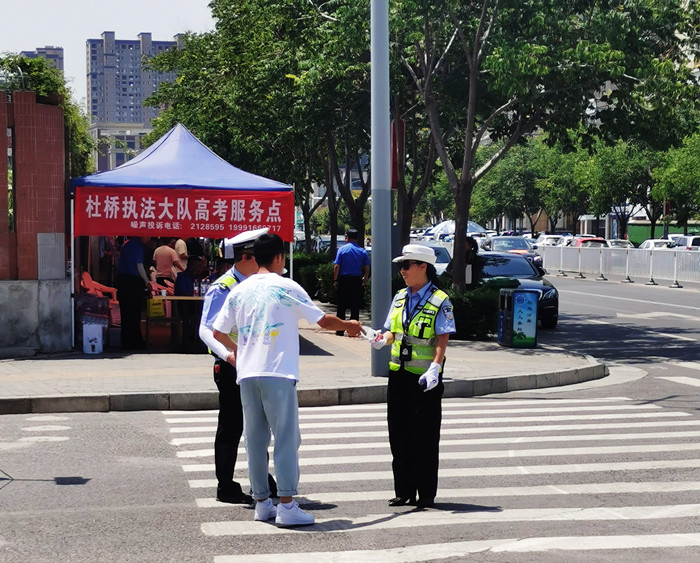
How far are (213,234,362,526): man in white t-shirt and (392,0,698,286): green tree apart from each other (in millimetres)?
12534

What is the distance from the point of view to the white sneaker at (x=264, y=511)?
6.92 meters

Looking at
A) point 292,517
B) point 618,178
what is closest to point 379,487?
point 292,517

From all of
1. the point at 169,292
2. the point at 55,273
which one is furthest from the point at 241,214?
the point at 169,292

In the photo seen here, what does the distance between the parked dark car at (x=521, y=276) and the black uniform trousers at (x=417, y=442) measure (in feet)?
48.0

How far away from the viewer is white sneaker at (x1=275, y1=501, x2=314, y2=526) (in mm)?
6711

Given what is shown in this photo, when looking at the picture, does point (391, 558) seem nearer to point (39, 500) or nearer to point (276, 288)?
point (276, 288)

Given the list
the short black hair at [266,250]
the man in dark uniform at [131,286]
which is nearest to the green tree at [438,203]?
the man in dark uniform at [131,286]

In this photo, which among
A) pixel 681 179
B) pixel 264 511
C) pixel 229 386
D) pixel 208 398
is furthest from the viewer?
pixel 681 179

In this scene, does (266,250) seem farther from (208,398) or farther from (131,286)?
(131,286)

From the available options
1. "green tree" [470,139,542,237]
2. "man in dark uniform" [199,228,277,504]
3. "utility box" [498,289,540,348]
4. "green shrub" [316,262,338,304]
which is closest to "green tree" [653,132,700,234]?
"green tree" [470,139,542,237]

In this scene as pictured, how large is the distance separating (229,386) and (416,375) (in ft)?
3.91

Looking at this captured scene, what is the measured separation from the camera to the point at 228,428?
7.53m

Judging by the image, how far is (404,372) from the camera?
24.2 ft

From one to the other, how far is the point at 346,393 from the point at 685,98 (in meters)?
11.2
